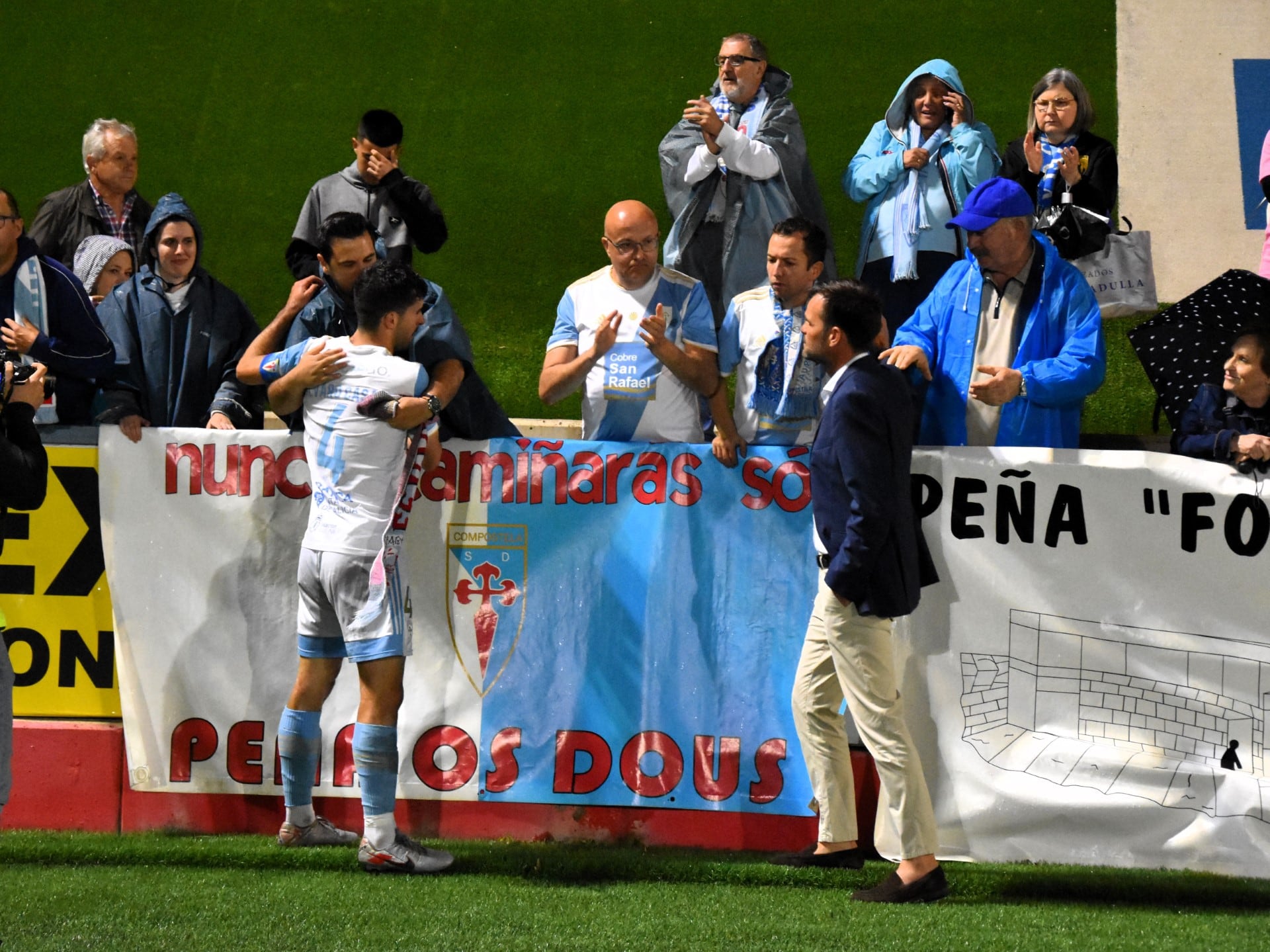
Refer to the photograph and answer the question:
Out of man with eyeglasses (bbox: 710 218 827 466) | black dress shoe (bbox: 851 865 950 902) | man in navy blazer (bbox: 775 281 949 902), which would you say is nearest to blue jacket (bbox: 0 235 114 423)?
man with eyeglasses (bbox: 710 218 827 466)

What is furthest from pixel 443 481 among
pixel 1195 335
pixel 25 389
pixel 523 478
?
pixel 1195 335

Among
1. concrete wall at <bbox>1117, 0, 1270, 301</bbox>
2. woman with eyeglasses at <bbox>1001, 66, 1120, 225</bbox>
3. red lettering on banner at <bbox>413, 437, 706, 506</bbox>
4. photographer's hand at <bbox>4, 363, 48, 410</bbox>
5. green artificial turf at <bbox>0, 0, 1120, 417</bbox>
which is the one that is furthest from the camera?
green artificial turf at <bbox>0, 0, 1120, 417</bbox>

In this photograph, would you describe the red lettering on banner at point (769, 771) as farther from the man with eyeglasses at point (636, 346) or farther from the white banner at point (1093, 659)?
the man with eyeglasses at point (636, 346)

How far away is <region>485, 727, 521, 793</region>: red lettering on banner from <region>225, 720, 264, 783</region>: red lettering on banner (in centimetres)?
84

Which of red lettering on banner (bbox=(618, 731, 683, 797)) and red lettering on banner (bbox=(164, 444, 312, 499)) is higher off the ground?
red lettering on banner (bbox=(164, 444, 312, 499))

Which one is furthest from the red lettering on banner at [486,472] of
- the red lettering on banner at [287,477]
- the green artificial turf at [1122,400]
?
the green artificial turf at [1122,400]

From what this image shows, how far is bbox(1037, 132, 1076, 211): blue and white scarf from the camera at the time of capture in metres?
7.18

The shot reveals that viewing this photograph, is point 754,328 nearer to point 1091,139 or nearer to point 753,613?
point 753,613

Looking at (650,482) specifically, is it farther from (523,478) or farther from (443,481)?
(443,481)

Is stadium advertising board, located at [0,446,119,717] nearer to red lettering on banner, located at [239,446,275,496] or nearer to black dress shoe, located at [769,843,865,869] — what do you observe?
red lettering on banner, located at [239,446,275,496]

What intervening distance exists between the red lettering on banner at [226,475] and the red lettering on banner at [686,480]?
160 centimetres

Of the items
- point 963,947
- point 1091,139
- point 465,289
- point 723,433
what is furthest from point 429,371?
point 465,289

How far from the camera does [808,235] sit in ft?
18.5

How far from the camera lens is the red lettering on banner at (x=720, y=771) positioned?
5410 mm
